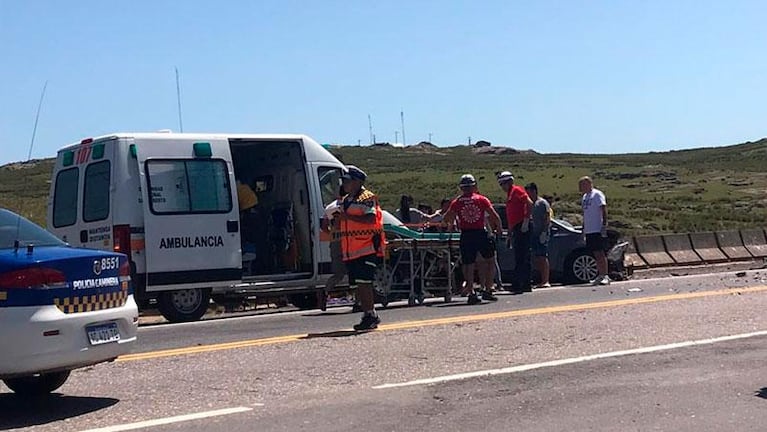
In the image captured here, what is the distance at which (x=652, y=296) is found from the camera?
1494 cm

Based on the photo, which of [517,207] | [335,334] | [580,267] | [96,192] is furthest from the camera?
[580,267]

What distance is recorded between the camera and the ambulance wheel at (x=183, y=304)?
13945mm

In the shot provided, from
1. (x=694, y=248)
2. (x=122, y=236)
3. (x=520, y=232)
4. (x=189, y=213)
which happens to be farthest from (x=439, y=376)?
(x=694, y=248)

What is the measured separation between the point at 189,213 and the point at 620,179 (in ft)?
214

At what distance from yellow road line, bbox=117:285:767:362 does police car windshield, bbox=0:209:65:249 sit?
1864 mm

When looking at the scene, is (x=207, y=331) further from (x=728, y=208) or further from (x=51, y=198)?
(x=728, y=208)

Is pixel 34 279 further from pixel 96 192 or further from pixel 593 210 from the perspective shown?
pixel 593 210

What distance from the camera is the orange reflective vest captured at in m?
11.5

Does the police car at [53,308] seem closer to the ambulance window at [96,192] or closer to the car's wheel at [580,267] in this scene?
the ambulance window at [96,192]

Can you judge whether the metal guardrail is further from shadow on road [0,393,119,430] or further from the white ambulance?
shadow on road [0,393,119,430]

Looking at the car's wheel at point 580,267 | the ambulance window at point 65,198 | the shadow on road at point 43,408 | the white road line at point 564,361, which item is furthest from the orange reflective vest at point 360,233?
the car's wheel at point 580,267

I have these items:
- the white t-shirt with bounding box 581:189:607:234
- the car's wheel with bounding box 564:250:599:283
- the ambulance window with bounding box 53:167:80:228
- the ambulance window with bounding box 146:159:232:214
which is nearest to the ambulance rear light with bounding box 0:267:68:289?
the ambulance window with bounding box 146:159:232:214

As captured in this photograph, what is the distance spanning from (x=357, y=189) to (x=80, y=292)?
177 inches

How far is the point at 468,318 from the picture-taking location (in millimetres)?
12453
